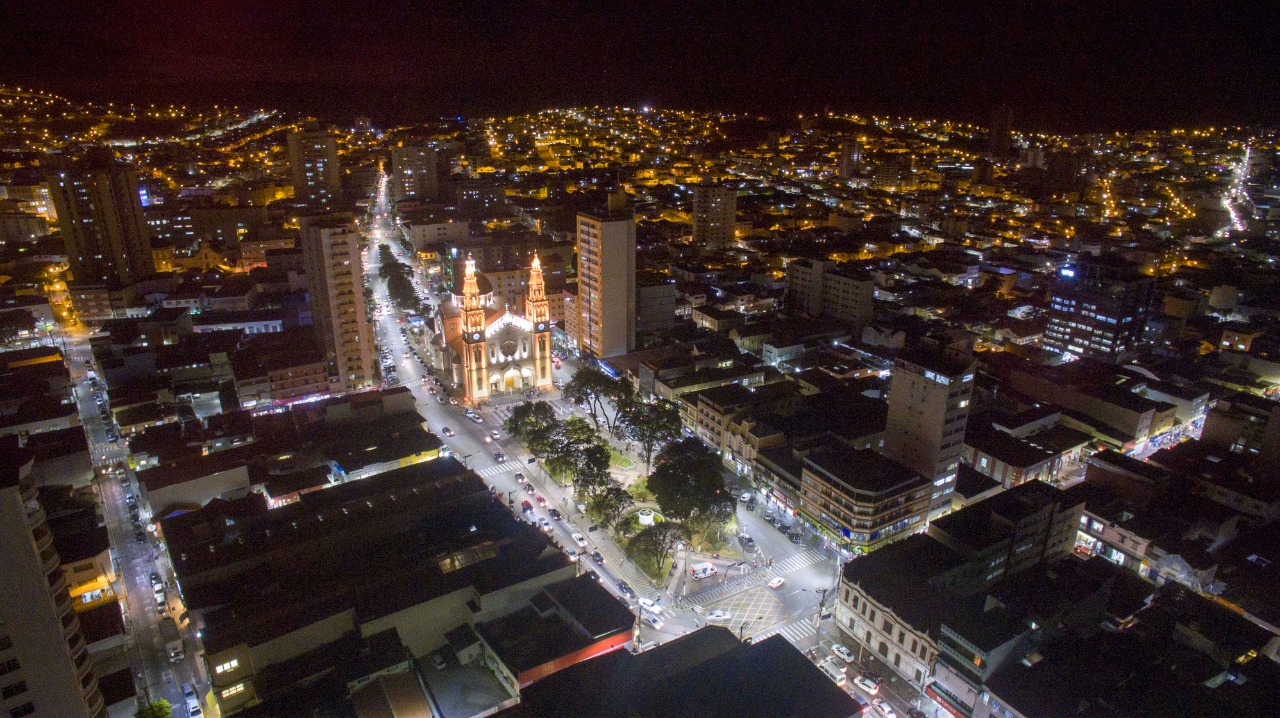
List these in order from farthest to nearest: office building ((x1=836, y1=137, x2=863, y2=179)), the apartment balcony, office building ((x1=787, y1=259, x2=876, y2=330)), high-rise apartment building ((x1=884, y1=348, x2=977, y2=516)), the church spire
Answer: office building ((x1=836, y1=137, x2=863, y2=179)) → office building ((x1=787, y1=259, x2=876, y2=330)) → the church spire → high-rise apartment building ((x1=884, y1=348, x2=977, y2=516)) → the apartment balcony

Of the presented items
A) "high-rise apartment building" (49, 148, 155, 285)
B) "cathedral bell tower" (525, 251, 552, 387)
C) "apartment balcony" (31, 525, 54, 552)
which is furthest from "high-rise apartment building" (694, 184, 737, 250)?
"apartment balcony" (31, 525, 54, 552)

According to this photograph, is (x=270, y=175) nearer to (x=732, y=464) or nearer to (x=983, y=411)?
(x=732, y=464)

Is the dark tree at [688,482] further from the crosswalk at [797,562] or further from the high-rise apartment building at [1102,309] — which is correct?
the high-rise apartment building at [1102,309]

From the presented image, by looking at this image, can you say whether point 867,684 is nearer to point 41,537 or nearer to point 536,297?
point 41,537

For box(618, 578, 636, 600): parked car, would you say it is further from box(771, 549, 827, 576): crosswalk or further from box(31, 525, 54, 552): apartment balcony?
box(31, 525, 54, 552): apartment balcony

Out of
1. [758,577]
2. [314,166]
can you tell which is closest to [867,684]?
[758,577]

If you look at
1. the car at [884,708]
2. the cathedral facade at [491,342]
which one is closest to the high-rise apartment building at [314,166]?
the cathedral facade at [491,342]

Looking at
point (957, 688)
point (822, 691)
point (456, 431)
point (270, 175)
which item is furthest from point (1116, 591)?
point (270, 175)
